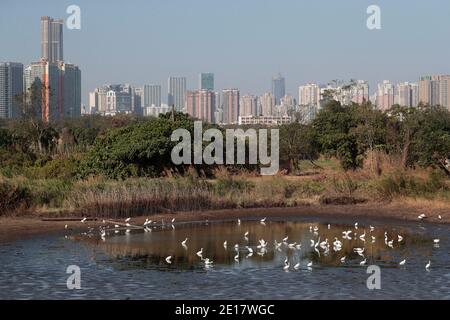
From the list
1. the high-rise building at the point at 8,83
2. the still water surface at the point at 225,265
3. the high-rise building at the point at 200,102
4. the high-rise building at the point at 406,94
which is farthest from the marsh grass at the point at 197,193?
the high-rise building at the point at 200,102

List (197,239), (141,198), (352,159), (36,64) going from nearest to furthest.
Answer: (197,239), (141,198), (352,159), (36,64)

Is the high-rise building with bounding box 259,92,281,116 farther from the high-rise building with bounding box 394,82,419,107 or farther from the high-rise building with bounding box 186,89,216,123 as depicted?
the high-rise building with bounding box 394,82,419,107

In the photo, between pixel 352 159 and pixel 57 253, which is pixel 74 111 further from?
pixel 57 253

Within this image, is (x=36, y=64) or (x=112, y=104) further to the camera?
(x=112, y=104)

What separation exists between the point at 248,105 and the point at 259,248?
151 m

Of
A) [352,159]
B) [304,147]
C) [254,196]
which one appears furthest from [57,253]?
[304,147]

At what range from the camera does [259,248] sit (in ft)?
63.5

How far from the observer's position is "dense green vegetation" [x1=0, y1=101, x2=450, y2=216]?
26969mm

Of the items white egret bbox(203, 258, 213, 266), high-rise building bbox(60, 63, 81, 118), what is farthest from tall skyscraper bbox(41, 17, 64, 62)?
white egret bbox(203, 258, 213, 266)

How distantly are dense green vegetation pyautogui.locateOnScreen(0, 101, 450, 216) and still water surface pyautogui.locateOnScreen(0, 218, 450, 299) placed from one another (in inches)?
162

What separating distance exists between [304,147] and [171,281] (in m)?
31.8

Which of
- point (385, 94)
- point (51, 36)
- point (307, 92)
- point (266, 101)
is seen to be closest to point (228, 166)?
point (385, 94)

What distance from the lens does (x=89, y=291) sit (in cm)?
1412

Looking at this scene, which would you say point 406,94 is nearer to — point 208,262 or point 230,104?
point 230,104
